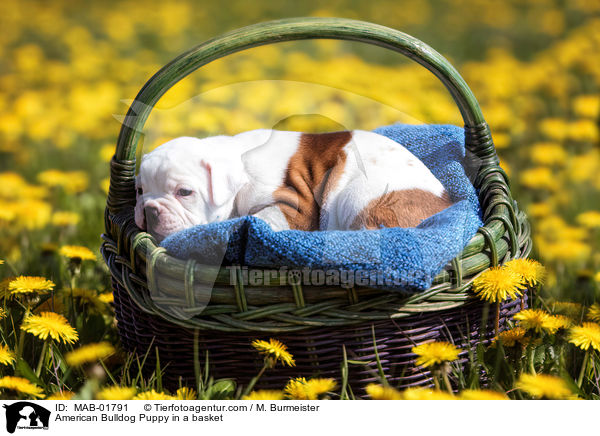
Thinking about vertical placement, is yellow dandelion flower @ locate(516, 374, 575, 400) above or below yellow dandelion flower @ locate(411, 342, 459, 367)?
below

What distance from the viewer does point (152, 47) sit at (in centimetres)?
573

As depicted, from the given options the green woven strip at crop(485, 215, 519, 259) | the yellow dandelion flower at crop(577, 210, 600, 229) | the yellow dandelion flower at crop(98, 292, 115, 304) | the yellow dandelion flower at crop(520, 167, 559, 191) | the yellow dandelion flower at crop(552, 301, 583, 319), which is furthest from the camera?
the yellow dandelion flower at crop(520, 167, 559, 191)

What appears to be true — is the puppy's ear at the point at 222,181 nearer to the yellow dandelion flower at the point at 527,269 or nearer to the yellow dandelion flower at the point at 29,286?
the yellow dandelion flower at the point at 29,286

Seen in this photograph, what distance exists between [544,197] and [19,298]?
2.59 m

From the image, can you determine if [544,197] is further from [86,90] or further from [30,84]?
[30,84]

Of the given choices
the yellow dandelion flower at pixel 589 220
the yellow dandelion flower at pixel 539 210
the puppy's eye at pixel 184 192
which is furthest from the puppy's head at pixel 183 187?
the yellow dandelion flower at pixel 589 220

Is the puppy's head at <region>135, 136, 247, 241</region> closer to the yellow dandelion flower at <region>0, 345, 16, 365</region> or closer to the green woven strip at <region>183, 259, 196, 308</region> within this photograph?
the green woven strip at <region>183, 259, 196, 308</region>

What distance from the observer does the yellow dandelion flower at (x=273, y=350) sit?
5.12 ft

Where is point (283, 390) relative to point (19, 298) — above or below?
below

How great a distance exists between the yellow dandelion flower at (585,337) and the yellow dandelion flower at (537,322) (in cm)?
5

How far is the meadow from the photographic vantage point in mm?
1700

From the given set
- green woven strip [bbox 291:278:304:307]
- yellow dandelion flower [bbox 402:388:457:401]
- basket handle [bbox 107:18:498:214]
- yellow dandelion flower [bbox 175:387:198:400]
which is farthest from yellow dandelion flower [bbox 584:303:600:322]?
yellow dandelion flower [bbox 175:387:198:400]
